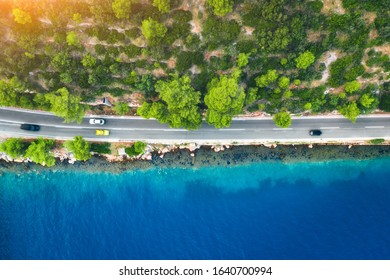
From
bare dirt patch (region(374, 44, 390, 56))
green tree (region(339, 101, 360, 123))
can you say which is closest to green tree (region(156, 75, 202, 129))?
green tree (region(339, 101, 360, 123))

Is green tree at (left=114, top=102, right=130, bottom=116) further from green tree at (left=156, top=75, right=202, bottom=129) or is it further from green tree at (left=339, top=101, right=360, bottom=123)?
green tree at (left=339, top=101, right=360, bottom=123)

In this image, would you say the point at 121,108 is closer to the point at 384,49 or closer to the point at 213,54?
the point at 213,54

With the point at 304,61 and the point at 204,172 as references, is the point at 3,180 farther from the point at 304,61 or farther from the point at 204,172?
the point at 304,61

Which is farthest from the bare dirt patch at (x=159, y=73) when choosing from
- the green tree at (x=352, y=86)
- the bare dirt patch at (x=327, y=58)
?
the green tree at (x=352, y=86)

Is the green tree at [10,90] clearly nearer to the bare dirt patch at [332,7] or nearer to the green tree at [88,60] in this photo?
the green tree at [88,60]

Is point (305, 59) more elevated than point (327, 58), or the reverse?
point (327, 58)

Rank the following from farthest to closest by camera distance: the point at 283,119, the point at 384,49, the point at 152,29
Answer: the point at 283,119
the point at 384,49
the point at 152,29

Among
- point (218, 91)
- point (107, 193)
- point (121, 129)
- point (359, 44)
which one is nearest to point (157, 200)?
point (107, 193)

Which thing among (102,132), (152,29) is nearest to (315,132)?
(152,29)
